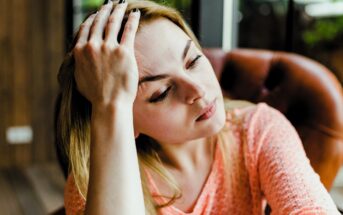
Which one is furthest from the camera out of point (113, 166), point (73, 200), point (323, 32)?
point (323, 32)

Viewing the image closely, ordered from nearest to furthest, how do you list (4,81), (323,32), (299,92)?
(299,92) → (323,32) → (4,81)

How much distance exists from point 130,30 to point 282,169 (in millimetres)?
429

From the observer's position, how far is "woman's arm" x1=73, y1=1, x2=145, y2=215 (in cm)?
89

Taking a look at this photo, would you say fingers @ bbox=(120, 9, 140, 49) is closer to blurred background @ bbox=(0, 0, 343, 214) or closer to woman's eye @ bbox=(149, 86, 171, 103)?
woman's eye @ bbox=(149, 86, 171, 103)

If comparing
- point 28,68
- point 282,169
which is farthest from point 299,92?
point 28,68

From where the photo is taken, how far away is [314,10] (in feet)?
8.83

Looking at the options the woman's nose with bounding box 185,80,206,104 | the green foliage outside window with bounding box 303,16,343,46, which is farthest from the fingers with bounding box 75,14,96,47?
the green foliage outside window with bounding box 303,16,343,46

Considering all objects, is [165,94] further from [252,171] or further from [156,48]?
[252,171]

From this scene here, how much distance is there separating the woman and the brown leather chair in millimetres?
171

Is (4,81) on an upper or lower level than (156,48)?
lower

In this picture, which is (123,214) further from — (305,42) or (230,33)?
(305,42)

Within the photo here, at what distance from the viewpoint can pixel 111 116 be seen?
2.99 feet

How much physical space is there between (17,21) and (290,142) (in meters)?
3.24

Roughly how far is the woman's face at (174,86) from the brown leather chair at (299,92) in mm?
353
